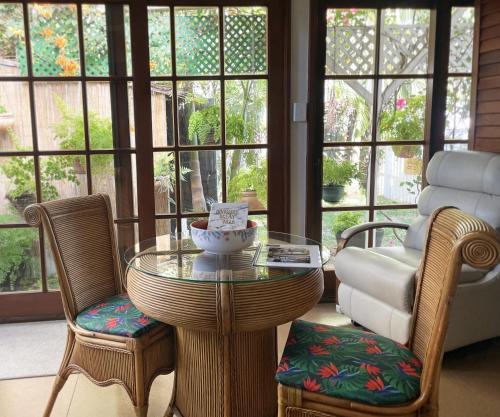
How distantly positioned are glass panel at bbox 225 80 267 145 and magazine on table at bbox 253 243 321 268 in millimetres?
1269

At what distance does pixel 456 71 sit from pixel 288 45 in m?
1.16

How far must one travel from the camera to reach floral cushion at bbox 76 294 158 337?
1.90 metres

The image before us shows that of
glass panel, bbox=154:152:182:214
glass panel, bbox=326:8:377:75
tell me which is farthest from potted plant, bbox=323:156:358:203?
glass panel, bbox=154:152:182:214

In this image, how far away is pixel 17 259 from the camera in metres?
3.15

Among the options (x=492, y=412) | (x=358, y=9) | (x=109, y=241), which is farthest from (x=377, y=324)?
(x=358, y=9)

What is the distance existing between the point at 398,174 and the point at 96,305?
87.7 inches

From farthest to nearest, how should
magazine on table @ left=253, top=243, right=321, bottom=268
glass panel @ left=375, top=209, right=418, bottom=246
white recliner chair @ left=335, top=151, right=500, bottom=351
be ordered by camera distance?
glass panel @ left=375, top=209, right=418, bottom=246 < white recliner chair @ left=335, top=151, right=500, bottom=351 < magazine on table @ left=253, top=243, right=321, bottom=268

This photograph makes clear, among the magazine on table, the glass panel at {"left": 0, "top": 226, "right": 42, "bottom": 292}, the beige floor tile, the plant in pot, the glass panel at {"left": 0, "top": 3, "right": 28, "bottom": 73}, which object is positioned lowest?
the beige floor tile

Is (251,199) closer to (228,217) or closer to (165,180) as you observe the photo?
(165,180)

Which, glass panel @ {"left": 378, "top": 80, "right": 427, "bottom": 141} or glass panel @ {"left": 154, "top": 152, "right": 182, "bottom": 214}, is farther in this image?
glass panel @ {"left": 378, "top": 80, "right": 427, "bottom": 141}

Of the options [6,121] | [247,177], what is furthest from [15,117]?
[247,177]

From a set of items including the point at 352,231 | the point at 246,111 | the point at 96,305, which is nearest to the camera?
the point at 96,305

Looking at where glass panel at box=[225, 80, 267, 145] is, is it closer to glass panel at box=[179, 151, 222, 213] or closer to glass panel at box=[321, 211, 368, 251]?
glass panel at box=[179, 151, 222, 213]

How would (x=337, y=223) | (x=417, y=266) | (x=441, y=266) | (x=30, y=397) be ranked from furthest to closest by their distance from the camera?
(x=337, y=223)
(x=417, y=266)
(x=30, y=397)
(x=441, y=266)
